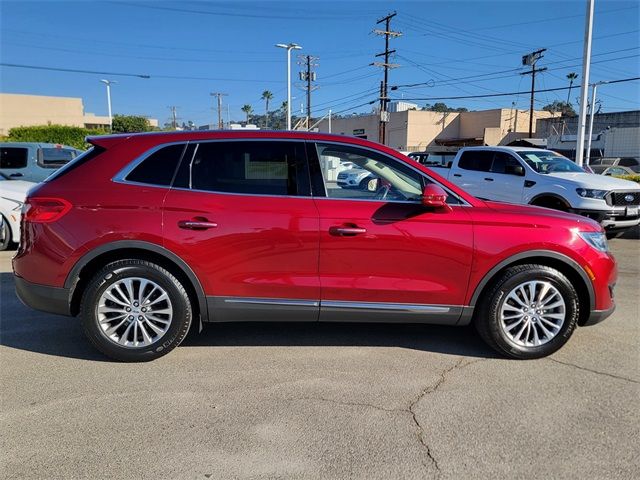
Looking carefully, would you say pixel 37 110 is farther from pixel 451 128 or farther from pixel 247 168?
pixel 247 168

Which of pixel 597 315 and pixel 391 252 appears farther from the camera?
pixel 597 315

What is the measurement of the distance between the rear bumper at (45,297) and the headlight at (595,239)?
4.08 metres

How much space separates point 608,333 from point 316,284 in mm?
2930

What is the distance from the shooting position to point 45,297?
387cm

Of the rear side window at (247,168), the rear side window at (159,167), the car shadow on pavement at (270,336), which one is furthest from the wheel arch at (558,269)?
the rear side window at (159,167)

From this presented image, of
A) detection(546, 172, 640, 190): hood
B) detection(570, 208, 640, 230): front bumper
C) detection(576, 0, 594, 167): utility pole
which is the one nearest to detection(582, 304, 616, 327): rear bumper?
detection(570, 208, 640, 230): front bumper

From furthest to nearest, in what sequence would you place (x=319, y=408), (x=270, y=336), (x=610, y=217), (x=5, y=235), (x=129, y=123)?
(x=129, y=123), (x=610, y=217), (x=5, y=235), (x=270, y=336), (x=319, y=408)

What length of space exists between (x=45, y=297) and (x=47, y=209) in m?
0.69

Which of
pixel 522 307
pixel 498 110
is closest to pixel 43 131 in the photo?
pixel 522 307

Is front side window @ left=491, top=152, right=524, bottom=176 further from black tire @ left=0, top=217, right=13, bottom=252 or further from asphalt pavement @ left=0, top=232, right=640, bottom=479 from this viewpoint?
black tire @ left=0, top=217, right=13, bottom=252

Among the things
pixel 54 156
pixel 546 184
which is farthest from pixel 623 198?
pixel 54 156

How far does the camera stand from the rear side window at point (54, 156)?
12.6 meters

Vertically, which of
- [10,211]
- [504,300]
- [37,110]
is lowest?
[504,300]

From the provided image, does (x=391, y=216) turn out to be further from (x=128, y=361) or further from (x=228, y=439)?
(x=128, y=361)
